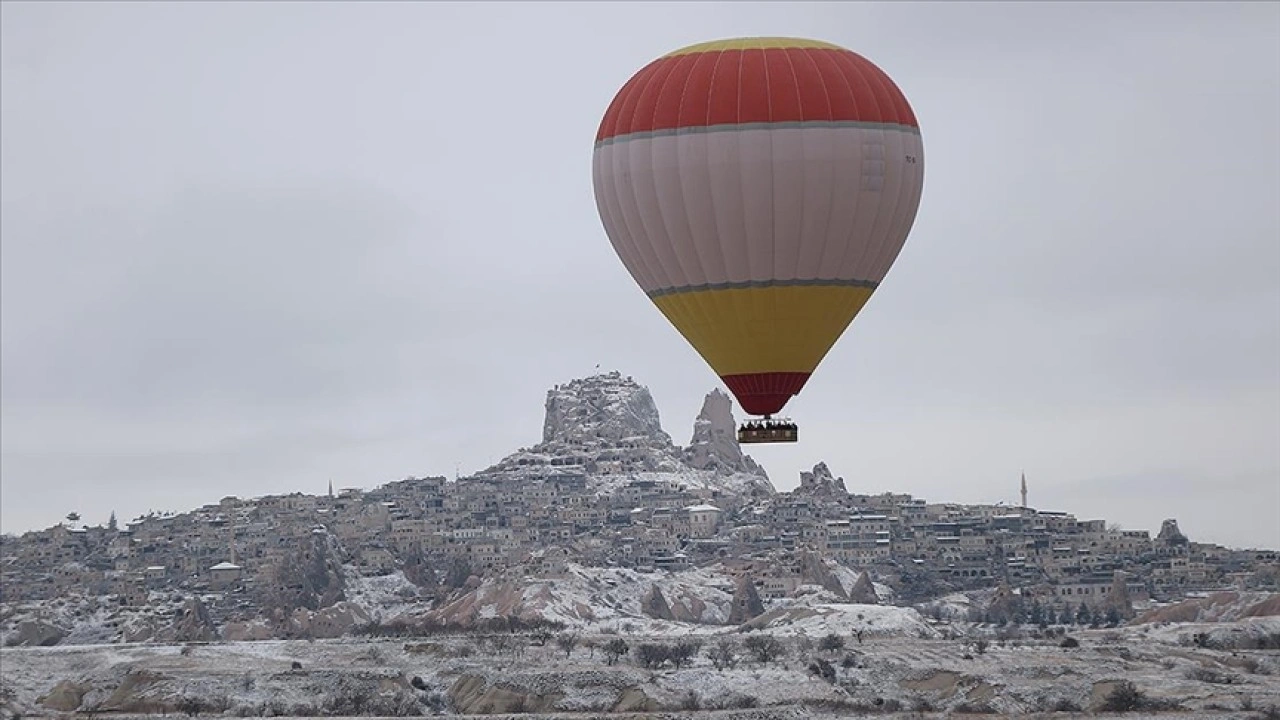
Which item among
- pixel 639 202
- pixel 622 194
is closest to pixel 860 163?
pixel 639 202

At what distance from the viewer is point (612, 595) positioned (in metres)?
185

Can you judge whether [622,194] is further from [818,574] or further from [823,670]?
[818,574]

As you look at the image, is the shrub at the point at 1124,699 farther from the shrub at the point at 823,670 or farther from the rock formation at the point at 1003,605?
the rock formation at the point at 1003,605

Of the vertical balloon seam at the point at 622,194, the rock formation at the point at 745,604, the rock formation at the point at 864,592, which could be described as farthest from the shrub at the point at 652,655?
the vertical balloon seam at the point at 622,194

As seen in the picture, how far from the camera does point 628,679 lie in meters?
124

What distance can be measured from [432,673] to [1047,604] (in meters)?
65.0

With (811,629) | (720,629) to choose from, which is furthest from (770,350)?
(720,629)

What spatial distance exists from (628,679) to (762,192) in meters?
50.9

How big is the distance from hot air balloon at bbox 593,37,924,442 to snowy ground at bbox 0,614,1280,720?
38.3 meters

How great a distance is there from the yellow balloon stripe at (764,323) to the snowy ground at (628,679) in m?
37.8

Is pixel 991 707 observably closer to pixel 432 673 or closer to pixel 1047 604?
pixel 432 673

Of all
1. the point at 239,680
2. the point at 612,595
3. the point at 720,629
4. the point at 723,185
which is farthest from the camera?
the point at 612,595

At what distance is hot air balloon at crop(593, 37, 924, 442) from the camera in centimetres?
7612

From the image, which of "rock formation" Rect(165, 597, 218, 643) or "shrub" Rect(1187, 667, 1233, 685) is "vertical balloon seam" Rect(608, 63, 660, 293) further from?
"rock formation" Rect(165, 597, 218, 643)
